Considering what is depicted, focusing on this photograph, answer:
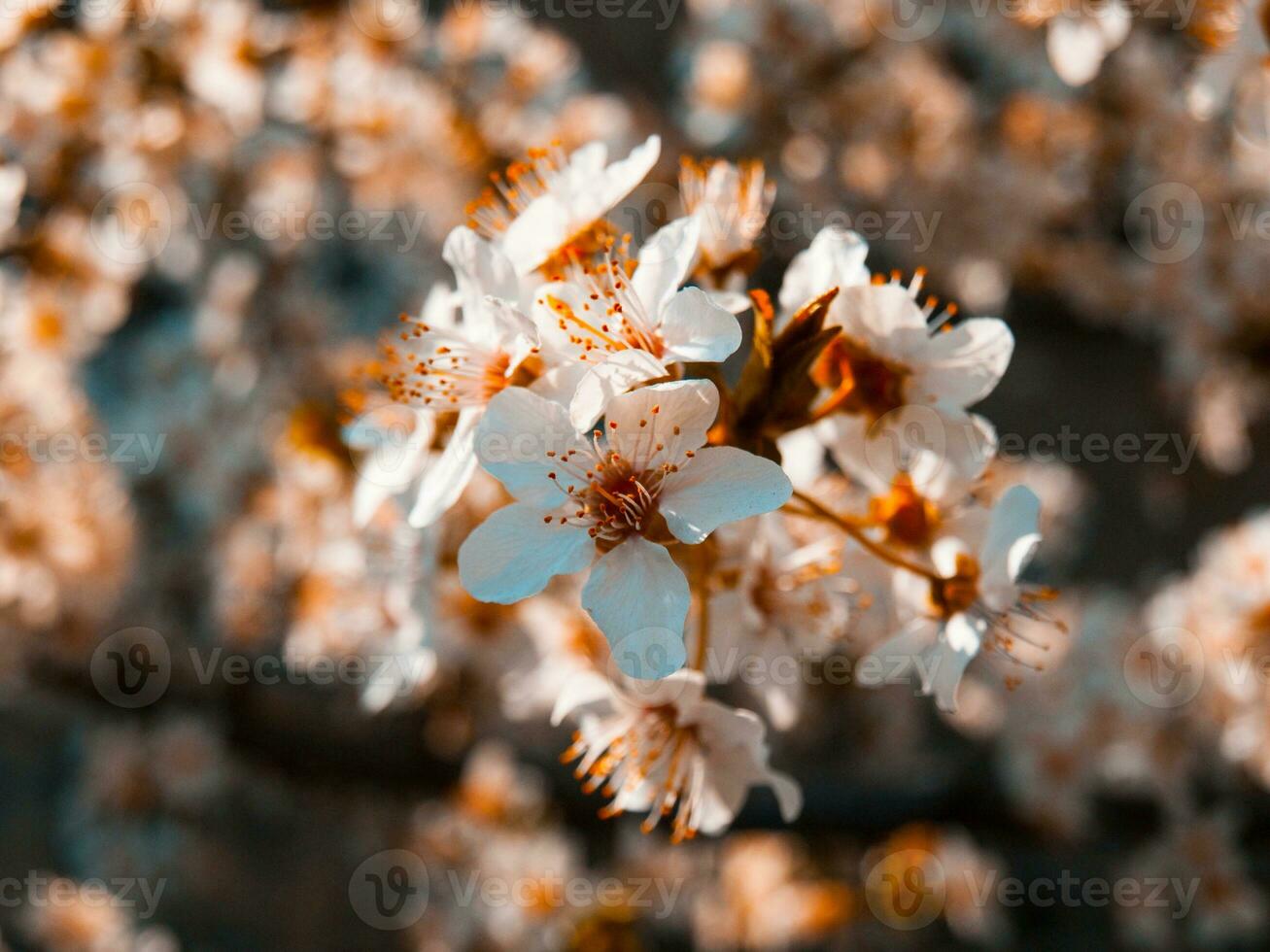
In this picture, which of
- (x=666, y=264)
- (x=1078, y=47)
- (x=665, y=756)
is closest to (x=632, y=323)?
(x=666, y=264)

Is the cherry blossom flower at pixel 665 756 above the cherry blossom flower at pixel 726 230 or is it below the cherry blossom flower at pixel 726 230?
below

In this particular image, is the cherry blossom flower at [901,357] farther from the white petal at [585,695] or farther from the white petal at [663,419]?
the white petal at [585,695]

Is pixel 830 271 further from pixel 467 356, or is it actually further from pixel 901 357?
pixel 467 356

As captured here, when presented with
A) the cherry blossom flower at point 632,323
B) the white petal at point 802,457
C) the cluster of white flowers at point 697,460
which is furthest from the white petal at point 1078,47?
the cherry blossom flower at point 632,323

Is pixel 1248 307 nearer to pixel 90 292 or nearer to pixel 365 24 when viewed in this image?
pixel 365 24

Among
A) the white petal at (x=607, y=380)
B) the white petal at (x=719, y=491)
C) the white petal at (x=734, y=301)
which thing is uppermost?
the white petal at (x=607, y=380)

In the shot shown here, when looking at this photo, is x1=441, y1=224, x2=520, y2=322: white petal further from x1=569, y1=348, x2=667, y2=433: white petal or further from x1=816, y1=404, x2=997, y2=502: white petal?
x1=816, y1=404, x2=997, y2=502: white petal
